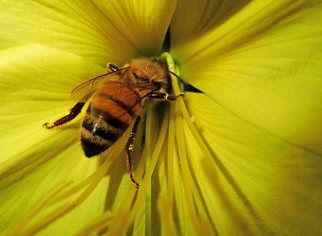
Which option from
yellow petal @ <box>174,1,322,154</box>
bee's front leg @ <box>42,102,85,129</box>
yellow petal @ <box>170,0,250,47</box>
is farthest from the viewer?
bee's front leg @ <box>42,102,85,129</box>

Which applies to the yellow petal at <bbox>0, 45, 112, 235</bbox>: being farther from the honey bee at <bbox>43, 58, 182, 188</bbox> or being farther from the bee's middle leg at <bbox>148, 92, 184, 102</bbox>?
the bee's middle leg at <bbox>148, 92, 184, 102</bbox>

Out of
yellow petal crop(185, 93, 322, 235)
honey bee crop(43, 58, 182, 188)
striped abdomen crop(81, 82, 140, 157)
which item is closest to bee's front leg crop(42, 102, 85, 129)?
honey bee crop(43, 58, 182, 188)

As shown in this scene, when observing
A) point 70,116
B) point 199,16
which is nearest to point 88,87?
point 70,116

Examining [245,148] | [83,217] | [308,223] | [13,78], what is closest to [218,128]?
[245,148]

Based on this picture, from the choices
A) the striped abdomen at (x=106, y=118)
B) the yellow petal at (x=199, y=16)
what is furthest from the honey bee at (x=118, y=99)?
the yellow petal at (x=199, y=16)

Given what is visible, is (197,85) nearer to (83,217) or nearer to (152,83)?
(152,83)

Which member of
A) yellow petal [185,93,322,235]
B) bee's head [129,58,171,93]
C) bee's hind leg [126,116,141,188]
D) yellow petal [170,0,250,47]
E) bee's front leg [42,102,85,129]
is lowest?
yellow petal [185,93,322,235]

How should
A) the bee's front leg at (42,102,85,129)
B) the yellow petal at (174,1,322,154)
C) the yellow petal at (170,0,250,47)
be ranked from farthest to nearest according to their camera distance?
the bee's front leg at (42,102,85,129)
the yellow petal at (170,0,250,47)
the yellow petal at (174,1,322,154)
